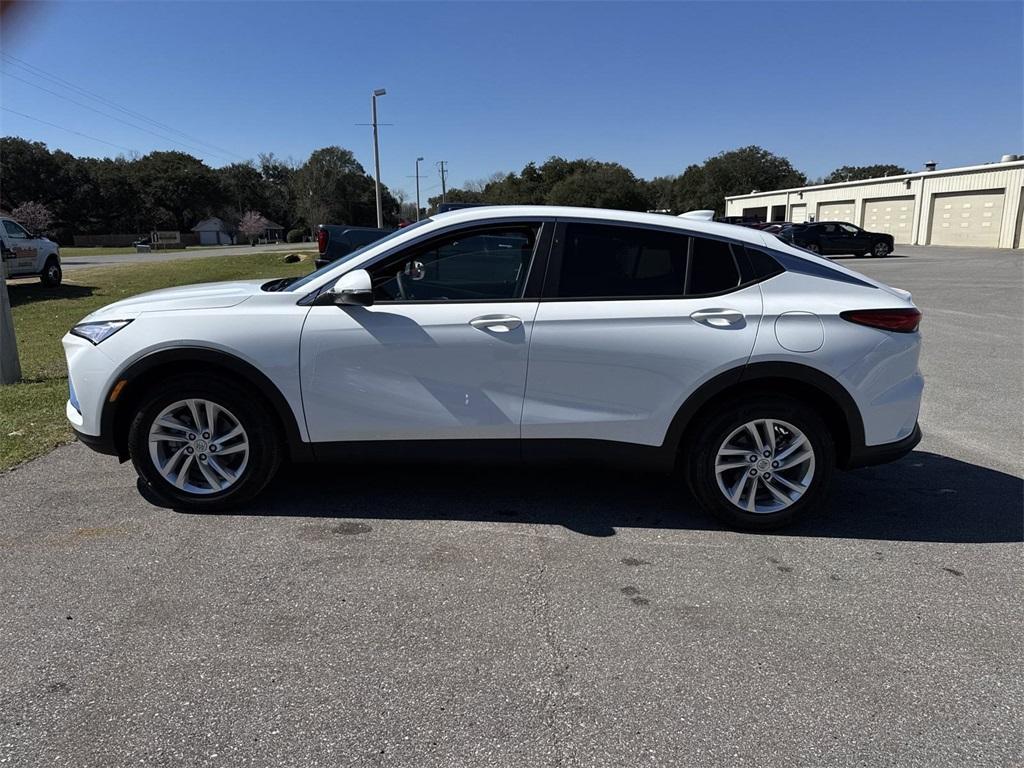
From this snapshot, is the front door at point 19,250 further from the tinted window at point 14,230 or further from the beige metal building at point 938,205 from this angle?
the beige metal building at point 938,205

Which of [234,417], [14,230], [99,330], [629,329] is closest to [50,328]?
[14,230]

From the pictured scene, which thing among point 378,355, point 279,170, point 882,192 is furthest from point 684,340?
point 279,170

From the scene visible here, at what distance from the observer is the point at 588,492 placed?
177 inches

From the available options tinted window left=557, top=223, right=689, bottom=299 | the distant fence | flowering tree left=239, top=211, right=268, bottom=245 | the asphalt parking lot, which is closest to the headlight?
the asphalt parking lot

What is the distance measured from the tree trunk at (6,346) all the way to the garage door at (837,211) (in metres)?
47.1

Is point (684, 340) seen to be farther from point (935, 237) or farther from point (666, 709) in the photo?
point (935, 237)

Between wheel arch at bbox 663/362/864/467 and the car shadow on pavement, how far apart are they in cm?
48

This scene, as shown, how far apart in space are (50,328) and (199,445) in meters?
9.67

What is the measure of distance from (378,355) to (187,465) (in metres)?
1.30

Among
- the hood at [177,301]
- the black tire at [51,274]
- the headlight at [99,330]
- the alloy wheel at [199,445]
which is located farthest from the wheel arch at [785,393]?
the black tire at [51,274]

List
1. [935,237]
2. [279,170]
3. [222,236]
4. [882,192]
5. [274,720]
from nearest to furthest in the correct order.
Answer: [274,720] < [935,237] < [882,192] < [222,236] < [279,170]

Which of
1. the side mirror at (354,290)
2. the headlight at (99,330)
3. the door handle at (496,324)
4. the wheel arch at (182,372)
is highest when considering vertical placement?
the side mirror at (354,290)

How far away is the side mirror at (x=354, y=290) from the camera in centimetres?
364

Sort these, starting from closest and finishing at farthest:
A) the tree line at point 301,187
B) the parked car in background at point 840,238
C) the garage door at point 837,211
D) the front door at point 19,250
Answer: the front door at point 19,250, the parked car in background at point 840,238, the garage door at point 837,211, the tree line at point 301,187
